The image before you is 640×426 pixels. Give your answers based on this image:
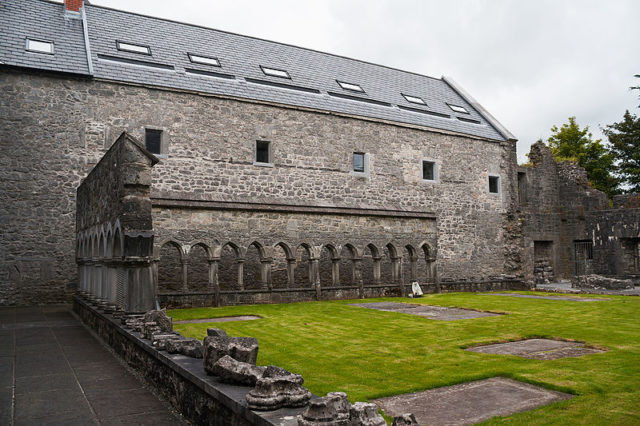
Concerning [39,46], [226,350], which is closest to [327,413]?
[226,350]

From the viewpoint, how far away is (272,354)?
688 centimetres

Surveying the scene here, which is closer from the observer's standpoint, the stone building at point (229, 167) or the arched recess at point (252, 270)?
the stone building at point (229, 167)

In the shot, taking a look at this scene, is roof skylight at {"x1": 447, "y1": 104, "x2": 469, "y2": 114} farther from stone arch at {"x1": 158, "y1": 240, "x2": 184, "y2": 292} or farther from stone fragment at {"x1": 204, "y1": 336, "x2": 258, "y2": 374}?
stone fragment at {"x1": 204, "y1": 336, "x2": 258, "y2": 374}

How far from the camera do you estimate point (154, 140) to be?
49.3 ft

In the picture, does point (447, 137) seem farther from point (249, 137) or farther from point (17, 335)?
point (17, 335)

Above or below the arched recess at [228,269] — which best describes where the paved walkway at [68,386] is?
below

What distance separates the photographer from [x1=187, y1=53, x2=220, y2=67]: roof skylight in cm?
1708

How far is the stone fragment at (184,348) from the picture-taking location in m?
4.92

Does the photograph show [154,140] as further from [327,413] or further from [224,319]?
[327,413]

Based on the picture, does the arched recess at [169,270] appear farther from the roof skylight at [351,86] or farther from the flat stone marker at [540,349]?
Result: the flat stone marker at [540,349]

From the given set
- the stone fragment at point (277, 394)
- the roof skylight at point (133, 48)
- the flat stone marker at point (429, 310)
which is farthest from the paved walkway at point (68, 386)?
the roof skylight at point (133, 48)

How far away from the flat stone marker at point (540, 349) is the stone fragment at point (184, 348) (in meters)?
3.89

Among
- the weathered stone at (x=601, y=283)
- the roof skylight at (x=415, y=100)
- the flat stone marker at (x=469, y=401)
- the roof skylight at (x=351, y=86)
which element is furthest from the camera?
the roof skylight at (x=415, y=100)

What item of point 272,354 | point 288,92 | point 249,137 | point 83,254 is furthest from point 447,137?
point 272,354
